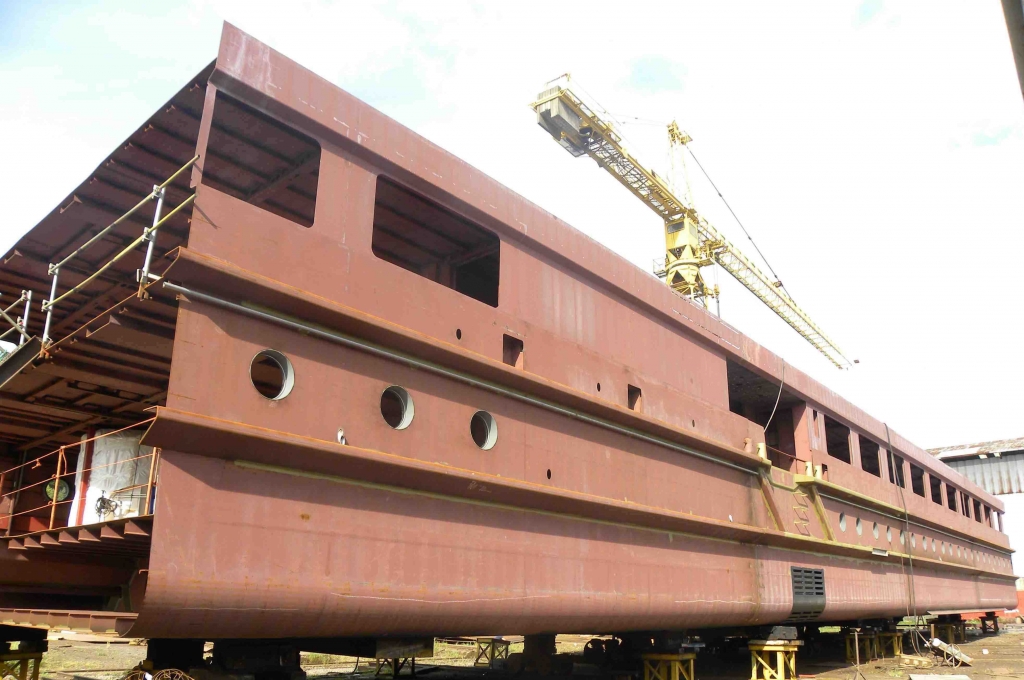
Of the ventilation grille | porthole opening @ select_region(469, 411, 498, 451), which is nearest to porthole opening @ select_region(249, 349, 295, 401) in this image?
porthole opening @ select_region(469, 411, 498, 451)

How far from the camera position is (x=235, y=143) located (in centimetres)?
794

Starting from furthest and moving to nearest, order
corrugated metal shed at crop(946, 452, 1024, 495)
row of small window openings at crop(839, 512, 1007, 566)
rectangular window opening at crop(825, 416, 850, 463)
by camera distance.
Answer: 1. corrugated metal shed at crop(946, 452, 1024, 495)
2. rectangular window opening at crop(825, 416, 850, 463)
3. row of small window openings at crop(839, 512, 1007, 566)

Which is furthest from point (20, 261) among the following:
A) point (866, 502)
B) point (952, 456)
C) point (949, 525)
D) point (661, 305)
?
point (952, 456)

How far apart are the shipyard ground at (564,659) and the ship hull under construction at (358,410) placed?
406 cm

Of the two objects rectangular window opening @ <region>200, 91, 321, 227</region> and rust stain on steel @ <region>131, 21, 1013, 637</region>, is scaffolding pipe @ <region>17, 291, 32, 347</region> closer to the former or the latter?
rectangular window opening @ <region>200, 91, 321, 227</region>

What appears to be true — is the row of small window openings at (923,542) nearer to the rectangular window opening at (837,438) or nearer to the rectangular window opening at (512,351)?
the rectangular window opening at (837,438)

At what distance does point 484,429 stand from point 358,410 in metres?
1.78

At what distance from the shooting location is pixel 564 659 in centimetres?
1509

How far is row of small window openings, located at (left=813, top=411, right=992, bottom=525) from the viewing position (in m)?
19.8

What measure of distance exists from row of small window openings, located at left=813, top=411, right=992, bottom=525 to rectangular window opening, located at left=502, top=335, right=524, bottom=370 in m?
9.65

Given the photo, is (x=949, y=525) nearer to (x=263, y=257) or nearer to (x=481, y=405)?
(x=481, y=405)

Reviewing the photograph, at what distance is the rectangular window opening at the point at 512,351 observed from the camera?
29.9 feet

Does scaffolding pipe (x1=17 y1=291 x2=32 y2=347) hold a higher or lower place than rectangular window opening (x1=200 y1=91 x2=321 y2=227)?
lower

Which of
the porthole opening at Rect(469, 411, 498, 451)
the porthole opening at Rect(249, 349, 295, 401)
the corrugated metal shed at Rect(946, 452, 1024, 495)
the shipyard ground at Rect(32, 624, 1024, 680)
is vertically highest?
the corrugated metal shed at Rect(946, 452, 1024, 495)
